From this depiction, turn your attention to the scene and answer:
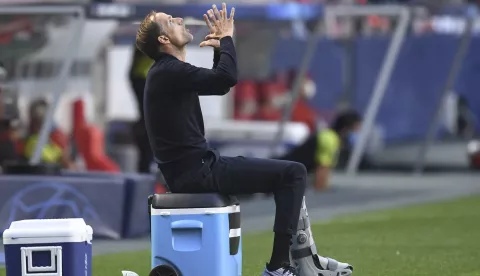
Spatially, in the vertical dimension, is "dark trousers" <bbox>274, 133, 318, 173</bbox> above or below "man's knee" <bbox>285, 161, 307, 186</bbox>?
below

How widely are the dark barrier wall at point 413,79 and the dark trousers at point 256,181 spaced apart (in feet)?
58.6

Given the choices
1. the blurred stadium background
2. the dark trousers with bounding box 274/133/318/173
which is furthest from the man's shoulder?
the dark trousers with bounding box 274/133/318/173

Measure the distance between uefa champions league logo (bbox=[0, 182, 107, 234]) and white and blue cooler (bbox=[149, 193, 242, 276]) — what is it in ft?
16.7

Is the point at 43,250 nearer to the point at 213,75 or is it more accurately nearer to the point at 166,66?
the point at 166,66

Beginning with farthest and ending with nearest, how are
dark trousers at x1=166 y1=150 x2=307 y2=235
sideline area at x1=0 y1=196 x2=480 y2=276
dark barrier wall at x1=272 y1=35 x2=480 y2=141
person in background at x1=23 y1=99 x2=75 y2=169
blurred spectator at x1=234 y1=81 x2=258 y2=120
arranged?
blurred spectator at x1=234 y1=81 x2=258 y2=120
dark barrier wall at x1=272 y1=35 x2=480 y2=141
person in background at x1=23 y1=99 x2=75 y2=169
sideline area at x1=0 y1=196 x2=480 y2=276
dark trousers at x1=166 y1=150 x2=307 y2=235

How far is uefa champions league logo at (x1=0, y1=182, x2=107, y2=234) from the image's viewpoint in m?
13.4

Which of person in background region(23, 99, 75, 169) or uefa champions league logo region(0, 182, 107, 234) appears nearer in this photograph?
uefa champions league logo region(0, 182, 107, 234)

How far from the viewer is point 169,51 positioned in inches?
336

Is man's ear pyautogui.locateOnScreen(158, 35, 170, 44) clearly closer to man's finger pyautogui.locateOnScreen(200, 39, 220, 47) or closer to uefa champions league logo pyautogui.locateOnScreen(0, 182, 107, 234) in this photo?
man's finger pyautogui.locateOnScreen(200, 39, 220, 47)

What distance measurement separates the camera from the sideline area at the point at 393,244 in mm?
10305

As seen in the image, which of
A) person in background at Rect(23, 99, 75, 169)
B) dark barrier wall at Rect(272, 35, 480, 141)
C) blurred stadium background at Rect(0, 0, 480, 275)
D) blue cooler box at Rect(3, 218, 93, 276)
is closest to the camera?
blue cooler box at Rect(3, 218, 93, 276)

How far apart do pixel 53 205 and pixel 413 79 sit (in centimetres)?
1445

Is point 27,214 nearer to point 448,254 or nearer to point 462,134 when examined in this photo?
point 448,254

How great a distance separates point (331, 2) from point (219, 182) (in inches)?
518
